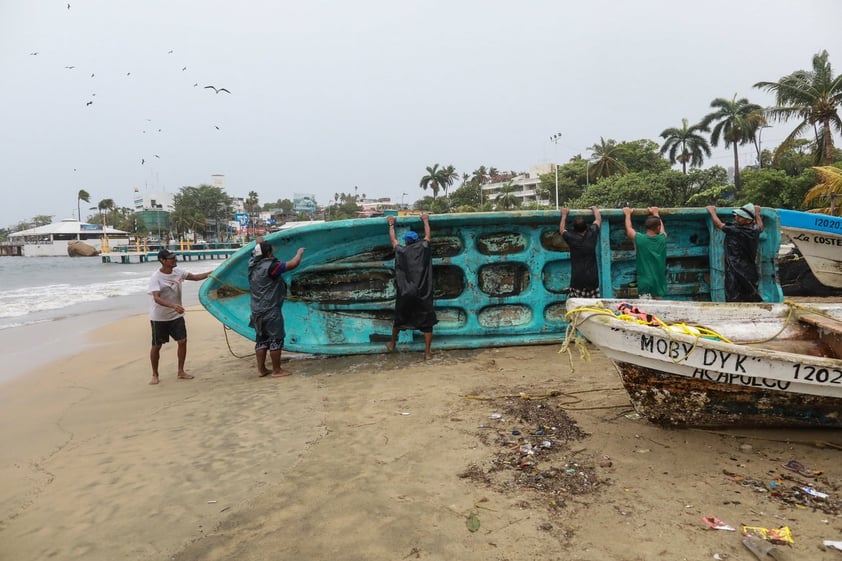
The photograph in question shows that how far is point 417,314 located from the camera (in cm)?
630

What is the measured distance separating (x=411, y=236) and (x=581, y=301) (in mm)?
2607

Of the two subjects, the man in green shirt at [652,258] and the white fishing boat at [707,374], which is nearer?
the white fishing boat at [707,374]

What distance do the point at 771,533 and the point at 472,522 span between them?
4.85 ft

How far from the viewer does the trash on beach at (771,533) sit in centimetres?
248

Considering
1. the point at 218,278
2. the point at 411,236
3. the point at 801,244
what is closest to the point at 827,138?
the point at 801,244

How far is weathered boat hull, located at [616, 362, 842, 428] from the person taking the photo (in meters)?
3.44

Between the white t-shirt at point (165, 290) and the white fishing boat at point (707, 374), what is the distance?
4609 millimetres

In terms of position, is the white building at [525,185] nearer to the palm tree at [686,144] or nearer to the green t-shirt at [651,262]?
the palm tree at [686,144]

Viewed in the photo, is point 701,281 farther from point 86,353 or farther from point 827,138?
point 827,138

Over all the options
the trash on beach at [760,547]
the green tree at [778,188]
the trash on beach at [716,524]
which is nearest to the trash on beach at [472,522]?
the trash on beach at [716,524]

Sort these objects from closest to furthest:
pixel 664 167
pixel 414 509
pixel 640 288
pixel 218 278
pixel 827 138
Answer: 1. pixel 414 509
2. pixel 640 288
3. pixel 218 278
4. pixel 827 138
5. pixel 664 167

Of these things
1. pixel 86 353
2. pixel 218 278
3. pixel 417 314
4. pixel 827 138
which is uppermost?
pixel 827 138

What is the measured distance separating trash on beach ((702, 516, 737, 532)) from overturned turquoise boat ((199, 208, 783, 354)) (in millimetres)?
4057

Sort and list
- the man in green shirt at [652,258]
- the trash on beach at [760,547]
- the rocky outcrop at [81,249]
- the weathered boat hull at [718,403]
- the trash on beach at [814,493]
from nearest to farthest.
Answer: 1. the trash on beach at [760,547]
2. the trash on beach at [814,493]
3. the weathered boat hull at [718,403]
4. the man in green shirt at [652,258]
5. the rocky outcrop at [81,249]
